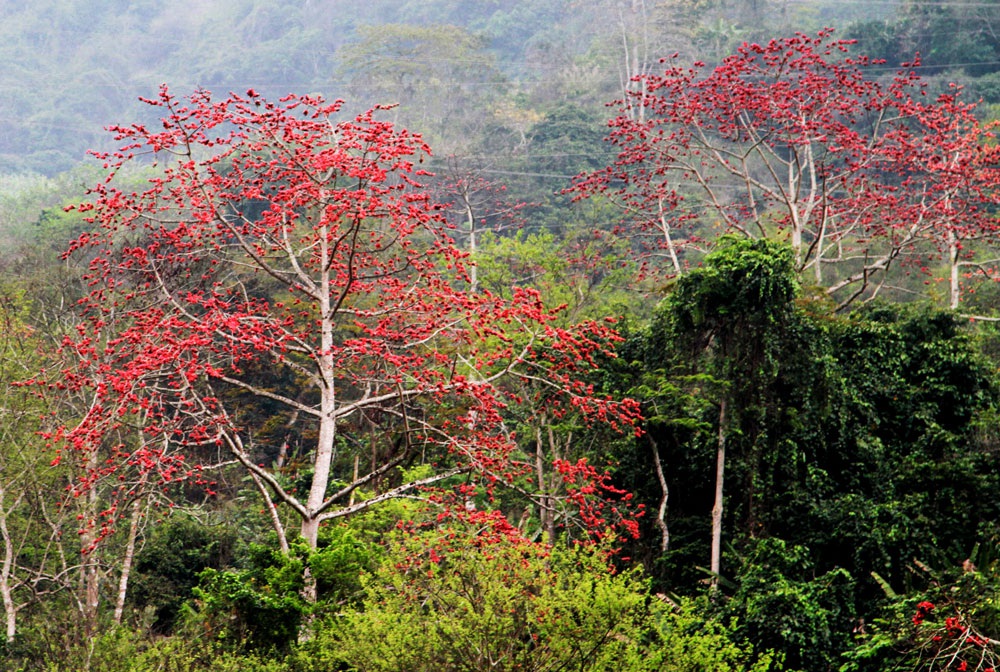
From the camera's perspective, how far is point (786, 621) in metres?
9.14

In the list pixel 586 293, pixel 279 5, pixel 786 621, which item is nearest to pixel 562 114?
pixel 586 293

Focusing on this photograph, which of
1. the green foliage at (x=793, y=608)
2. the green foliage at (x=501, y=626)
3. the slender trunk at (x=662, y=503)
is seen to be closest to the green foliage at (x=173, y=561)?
the slender trunk at (x=662, y=503)

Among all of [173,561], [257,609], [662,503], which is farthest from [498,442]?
[173,561]

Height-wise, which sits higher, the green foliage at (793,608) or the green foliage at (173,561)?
the green foliage at (793,608)

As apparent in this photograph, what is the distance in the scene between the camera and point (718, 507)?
1071cm

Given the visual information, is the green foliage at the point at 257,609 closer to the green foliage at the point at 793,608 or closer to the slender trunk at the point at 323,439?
the slender trunk at the point at 323,439

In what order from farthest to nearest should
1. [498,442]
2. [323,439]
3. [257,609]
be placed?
[323,439] < [498,442] < [257,609]

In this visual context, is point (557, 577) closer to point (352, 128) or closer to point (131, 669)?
point (131, 669)

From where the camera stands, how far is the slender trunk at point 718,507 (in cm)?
1055

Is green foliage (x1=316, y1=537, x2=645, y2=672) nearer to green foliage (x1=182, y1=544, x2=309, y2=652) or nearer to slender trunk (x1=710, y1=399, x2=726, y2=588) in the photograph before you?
green foliage (x1=182, y1=544, x2=309, y2=652)

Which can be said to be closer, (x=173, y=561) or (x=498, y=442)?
(x=498, y=442)

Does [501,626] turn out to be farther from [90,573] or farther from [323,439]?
[90,573]

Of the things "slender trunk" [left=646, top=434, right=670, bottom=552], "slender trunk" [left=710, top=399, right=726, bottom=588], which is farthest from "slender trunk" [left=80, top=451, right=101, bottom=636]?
"slender trunk" [left=710, top=399, right=726, bottom=588]

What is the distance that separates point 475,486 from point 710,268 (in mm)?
3893
